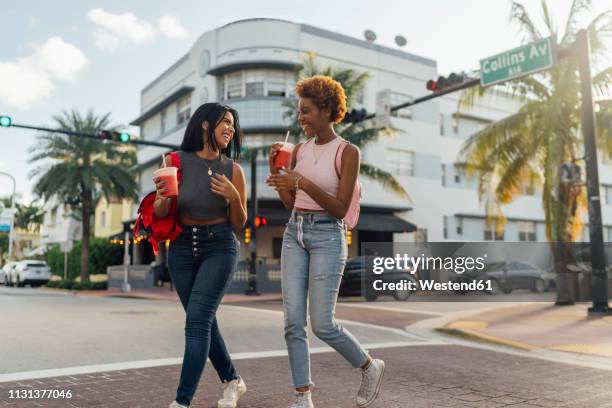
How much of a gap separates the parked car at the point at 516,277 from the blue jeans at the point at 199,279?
64.3 ft

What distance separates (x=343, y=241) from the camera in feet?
12.5

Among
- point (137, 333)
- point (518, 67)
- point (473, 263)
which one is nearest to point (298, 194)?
point (137, 333)

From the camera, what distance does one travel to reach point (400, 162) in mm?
32531

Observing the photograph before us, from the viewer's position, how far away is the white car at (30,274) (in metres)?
33.9

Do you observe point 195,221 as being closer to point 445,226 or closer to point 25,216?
point 445,226

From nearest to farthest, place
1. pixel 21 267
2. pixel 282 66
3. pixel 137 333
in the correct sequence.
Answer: pixel 137 333, pixel 282 66, pixel 21 267

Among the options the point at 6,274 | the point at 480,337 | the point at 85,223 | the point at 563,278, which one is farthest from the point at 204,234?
the point at 6,274

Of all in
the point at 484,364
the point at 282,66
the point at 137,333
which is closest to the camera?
the point at 484,364

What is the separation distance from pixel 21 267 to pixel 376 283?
24.1 m

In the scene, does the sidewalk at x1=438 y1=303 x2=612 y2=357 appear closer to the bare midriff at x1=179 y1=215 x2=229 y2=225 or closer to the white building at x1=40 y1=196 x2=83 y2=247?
the bare midriff at x1=179 y1=215 x2=229 y2=225

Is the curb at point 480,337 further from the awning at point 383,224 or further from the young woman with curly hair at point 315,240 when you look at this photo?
the awning at point 383,224

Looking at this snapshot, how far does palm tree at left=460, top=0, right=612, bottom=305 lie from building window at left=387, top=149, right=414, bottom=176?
14356 mm

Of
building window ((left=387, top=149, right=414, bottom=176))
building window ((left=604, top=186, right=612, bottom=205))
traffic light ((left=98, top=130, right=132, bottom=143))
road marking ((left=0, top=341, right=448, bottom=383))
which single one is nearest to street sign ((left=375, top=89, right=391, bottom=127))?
traffic light ((left=98, top=130, right=132, bottom=143))

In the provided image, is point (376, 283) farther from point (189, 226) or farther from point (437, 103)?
point (437, 103)
